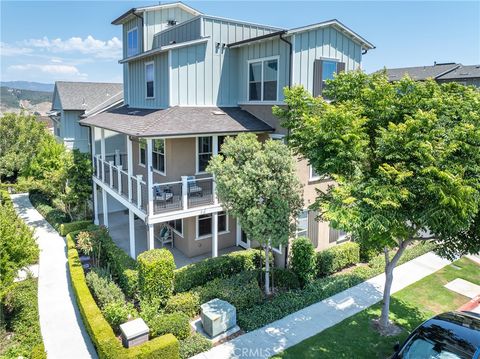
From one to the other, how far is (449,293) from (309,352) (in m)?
7.17

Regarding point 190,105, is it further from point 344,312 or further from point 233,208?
point 344,312

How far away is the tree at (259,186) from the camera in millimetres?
11734

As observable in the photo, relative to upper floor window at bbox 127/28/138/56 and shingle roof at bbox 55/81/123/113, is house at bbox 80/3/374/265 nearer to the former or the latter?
upper floor window at bbox 127/28/138/56

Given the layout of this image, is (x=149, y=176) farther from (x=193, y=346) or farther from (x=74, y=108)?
(x=74, y=108)

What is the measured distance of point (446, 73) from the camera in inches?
1731

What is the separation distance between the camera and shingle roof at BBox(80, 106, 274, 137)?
1385 centimetres

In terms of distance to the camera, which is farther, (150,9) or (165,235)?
(150,9)

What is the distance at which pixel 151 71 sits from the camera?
1828cm

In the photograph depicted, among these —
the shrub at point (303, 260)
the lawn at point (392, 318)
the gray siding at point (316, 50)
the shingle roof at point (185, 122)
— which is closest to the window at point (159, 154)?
the shingle roof at point (185, 122)

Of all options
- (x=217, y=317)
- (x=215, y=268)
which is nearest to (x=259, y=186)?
(x=215, y=268)

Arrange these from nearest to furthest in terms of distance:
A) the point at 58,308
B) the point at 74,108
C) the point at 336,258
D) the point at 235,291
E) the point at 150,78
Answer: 1. the point at 235,291
2. the point at 58,308
3. the point at 336,258
4. the point at 150,78
5. the point at 74,108

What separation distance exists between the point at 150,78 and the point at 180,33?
2763 millimetres

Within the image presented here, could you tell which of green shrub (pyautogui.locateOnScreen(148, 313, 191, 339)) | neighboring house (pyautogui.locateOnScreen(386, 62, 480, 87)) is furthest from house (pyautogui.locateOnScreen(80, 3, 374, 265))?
neighboring house (pyautogui.locateOnScreen(386, 62, 480, 87))

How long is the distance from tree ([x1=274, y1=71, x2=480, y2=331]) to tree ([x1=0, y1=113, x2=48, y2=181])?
2589cm
